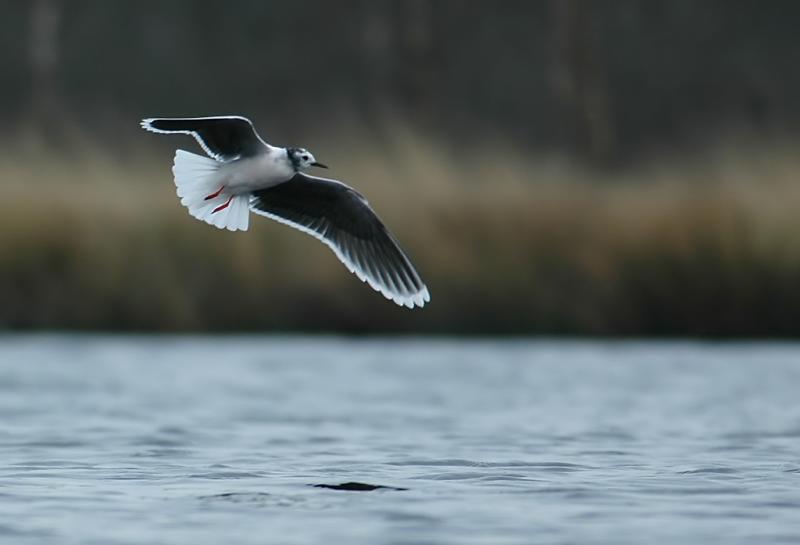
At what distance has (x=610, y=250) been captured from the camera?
14336 millimetres

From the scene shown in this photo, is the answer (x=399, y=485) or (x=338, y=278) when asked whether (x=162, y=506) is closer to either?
(x=399, y=485)

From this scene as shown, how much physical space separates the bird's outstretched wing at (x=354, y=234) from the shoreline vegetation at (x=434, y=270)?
4223mm

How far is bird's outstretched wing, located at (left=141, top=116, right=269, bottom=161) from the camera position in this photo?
842cm

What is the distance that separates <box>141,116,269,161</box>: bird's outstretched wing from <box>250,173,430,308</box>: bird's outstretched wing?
602 millimetres

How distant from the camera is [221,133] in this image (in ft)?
29.6

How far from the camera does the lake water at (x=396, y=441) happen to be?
6.75m

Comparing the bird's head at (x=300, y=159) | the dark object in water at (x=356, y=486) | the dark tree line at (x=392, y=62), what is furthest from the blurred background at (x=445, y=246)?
the dark tree line at (x=392, y=62)

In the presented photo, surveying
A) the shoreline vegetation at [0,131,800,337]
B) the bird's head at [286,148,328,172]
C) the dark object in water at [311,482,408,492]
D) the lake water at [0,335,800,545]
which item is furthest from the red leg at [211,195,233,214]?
the shoreline vegetation at [0,131,800,337]

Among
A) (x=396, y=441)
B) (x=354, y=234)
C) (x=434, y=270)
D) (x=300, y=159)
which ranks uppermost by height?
(x=300, y=159)

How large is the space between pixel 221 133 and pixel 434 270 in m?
5.18

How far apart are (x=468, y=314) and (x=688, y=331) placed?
1672 mm

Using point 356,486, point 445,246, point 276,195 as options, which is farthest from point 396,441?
point 445,246

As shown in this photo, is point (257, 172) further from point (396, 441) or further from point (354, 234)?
point (396, 441)

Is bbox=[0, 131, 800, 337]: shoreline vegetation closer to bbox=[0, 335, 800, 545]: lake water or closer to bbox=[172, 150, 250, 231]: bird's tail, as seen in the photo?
bbox=[0, 335, 800, 545]: lake water
